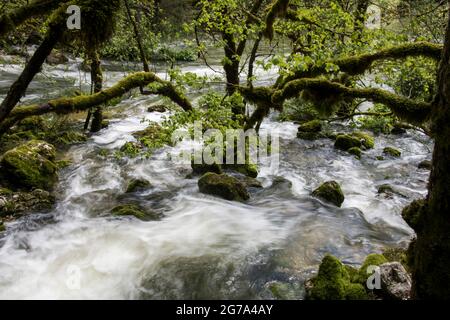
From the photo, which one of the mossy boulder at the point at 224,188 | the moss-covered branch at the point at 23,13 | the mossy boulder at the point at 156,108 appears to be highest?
the moss-covered branch at the point at 23,13

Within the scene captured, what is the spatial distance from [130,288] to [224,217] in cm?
310

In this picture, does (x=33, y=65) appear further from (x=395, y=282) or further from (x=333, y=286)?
(x=395, y=282)

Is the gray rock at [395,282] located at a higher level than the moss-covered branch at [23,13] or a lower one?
lower

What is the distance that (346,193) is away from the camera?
10758 mm

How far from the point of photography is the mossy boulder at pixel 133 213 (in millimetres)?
8586

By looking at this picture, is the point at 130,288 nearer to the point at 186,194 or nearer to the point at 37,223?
the point at 37,223

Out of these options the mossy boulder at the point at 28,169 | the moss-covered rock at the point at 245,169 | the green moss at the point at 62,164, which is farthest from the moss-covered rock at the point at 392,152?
the mossy boulder at the point at 28,169

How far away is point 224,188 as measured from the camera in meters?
9.76

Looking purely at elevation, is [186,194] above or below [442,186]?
below

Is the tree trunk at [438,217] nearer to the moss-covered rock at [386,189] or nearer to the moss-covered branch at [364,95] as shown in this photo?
the moss-covered branch at [364,95]

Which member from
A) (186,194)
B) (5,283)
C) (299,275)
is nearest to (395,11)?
(186,194)

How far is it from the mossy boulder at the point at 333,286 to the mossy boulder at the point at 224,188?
426 centimetres

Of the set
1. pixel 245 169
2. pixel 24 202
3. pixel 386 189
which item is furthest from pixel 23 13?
pixel 386 189

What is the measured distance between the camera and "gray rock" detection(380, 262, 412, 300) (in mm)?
5133
